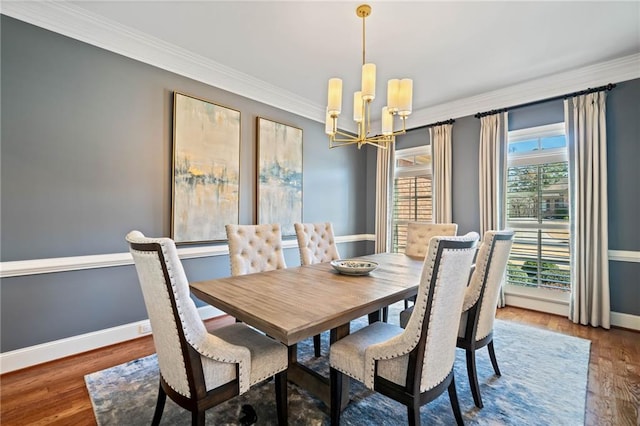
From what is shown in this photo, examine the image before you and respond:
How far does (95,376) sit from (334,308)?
1.95 m

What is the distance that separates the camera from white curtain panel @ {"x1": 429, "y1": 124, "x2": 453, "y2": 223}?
4.16 meters

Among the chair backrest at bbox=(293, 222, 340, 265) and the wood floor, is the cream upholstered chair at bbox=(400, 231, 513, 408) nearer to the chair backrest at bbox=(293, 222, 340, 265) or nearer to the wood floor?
the wood floor

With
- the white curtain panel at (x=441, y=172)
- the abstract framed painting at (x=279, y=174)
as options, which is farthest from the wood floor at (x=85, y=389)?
the white curtain panel at (x=441, y=172)

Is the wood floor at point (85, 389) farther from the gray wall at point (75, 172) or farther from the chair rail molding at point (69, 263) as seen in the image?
the chair rail molding at point (69, 263)

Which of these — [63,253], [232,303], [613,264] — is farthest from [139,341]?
[613,264]

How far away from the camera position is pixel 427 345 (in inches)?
48.6

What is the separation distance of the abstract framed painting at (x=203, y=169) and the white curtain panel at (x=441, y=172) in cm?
288

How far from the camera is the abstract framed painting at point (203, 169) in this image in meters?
2.90

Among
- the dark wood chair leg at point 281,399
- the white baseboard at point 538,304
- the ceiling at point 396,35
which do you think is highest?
the ceiling at point 396,35

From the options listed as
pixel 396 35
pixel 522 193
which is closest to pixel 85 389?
pixel 396 35

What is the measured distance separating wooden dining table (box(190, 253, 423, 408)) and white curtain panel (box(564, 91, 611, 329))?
2.24 meters

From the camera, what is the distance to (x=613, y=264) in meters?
3.08

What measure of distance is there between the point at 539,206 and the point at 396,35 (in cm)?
275

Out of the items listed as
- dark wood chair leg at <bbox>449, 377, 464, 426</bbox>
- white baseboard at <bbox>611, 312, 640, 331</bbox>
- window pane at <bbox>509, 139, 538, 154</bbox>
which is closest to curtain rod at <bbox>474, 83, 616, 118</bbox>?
window pane at <bbox>509, 139, 538, 154</bbox>
